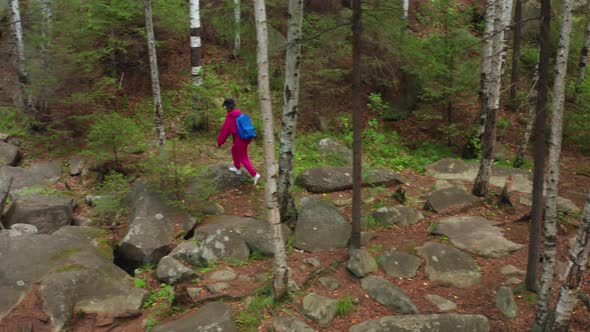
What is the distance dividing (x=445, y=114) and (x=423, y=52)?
2.23 m

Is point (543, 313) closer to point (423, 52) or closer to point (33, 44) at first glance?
point (423, 52)

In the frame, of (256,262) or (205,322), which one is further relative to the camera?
(256,262)

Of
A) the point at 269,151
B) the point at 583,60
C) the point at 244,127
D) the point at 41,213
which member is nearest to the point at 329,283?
the point at 269,151

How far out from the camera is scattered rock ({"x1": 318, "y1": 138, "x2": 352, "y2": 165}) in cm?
1347

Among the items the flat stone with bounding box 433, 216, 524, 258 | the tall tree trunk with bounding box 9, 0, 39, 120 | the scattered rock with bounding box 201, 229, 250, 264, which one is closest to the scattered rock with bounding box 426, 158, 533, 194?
the flat stone with bounding box 433, 216, 524, 258

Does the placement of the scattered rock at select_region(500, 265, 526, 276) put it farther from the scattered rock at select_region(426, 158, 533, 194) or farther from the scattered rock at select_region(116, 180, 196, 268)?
the scattered rock at select_region(116, 180, 196, 268)

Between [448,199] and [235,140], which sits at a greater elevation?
[235,140]

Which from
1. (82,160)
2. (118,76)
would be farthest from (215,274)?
(118,76)

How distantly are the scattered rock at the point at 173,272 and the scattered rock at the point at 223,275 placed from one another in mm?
307

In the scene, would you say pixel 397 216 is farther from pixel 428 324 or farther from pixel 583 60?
pixel 583 60

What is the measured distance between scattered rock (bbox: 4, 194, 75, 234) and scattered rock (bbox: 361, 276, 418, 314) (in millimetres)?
6306

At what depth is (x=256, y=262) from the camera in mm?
8328

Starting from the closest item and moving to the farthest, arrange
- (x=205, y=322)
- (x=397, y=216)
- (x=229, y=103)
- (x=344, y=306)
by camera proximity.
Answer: (x=205, y=322)
(x=344, y=306)
(x=229, y=103)
(x=397, y=216)

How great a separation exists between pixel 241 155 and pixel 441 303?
17.7 ft
